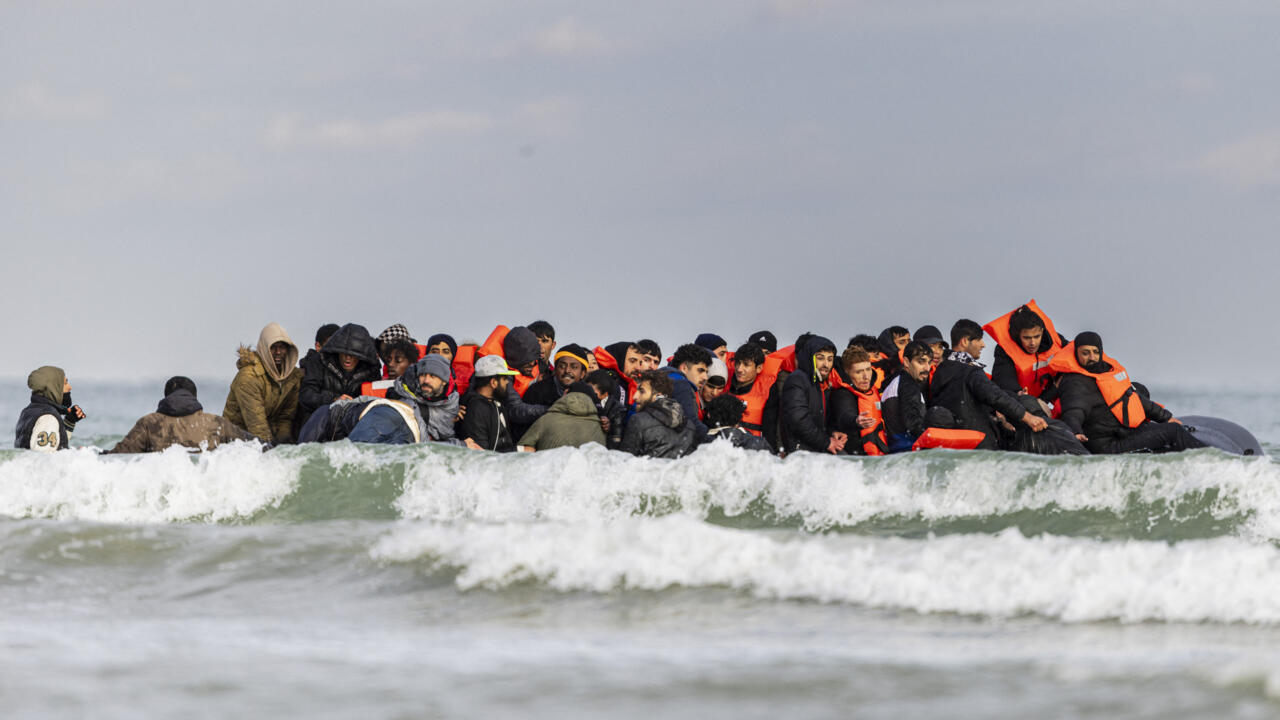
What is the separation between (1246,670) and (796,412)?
18.4ft

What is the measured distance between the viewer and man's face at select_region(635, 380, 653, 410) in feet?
30.1

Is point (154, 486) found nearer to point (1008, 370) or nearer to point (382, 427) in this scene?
point (382, 427)

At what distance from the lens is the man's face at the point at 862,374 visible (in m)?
9.98

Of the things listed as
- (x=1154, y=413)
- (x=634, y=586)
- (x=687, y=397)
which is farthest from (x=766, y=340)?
(x=634, y=586)

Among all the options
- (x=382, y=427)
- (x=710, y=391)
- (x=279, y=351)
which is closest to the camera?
(x=382, y=427)

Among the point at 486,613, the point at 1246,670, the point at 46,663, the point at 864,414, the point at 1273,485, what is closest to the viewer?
the point at 1246,670

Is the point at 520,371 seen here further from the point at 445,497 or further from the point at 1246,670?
the point at 1246,670

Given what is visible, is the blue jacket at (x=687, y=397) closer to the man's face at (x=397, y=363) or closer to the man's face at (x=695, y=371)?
the man's face at (x=695, y=371)

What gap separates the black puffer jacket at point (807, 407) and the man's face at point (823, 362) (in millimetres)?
34

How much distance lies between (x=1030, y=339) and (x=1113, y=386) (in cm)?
76

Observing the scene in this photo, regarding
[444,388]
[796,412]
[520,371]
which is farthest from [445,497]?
[796,412]

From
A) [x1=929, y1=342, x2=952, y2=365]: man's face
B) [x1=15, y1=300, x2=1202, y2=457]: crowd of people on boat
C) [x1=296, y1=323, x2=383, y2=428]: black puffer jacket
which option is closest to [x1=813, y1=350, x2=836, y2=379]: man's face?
[x1=15, y1=300, x2=1202, y2=457]: crowd of people on boat

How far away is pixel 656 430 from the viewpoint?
9258 millimetres

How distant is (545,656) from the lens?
510 centimetres
